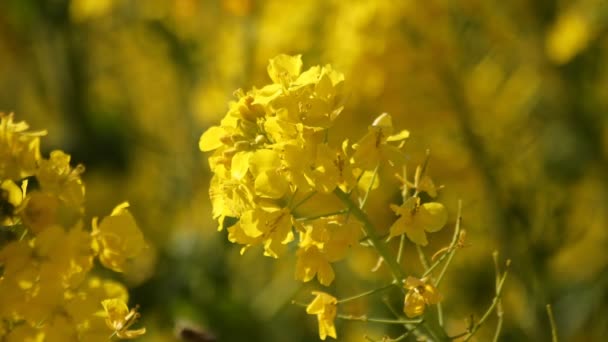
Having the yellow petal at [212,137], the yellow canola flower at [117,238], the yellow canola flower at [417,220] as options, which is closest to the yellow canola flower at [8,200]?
the yellow canola flower at [117,238]

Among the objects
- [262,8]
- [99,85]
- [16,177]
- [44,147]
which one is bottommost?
[99,85]

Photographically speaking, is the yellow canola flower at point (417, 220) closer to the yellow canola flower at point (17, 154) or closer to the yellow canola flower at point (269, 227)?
the yellow canola flower at point (269, 227)

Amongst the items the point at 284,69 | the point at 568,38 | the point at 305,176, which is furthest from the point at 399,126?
the point at 305,176

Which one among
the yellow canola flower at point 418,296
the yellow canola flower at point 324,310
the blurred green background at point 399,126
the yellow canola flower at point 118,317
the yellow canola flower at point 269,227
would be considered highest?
the yellow canola flower at point 269,227

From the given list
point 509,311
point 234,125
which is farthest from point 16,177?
point 509,311

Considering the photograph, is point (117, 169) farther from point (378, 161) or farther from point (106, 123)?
point (378, 161)

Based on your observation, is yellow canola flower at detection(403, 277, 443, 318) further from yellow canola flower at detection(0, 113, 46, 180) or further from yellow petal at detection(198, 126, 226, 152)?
yellow canola flower at detection(0, 113, 46, 180)

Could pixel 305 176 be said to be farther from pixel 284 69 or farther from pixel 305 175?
pixel 284 69
